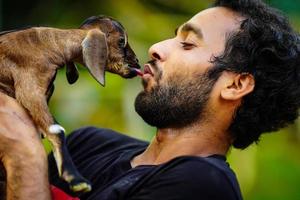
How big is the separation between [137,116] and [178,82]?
1.85 metres

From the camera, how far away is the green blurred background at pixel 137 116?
4.28 meters

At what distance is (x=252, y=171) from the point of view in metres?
4.30

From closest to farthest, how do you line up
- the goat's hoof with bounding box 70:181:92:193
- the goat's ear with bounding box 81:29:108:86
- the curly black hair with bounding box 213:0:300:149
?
the goat's hoof with bounding box 70:181:92:193
the goat's ear with bounding box 81:29:108:86
the curly black hair with bounding box 213:0:300:149

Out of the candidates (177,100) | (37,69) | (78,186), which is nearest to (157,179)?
(78,186)

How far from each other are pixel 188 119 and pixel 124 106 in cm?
Result: 189

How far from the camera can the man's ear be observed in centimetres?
246

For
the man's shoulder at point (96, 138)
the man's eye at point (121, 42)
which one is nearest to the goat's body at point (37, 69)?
the man's eye at point (121, 42)

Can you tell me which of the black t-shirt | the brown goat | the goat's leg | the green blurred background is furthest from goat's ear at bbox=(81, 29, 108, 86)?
the green blurred background

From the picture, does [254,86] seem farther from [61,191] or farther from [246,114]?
[61,191]

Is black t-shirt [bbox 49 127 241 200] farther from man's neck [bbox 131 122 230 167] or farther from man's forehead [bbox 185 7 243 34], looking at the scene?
man's forehead [bbox 185 7 243 34]

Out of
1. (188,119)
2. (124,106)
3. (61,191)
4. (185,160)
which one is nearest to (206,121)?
A: (188,119)

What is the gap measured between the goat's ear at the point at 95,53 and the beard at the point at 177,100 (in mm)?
201

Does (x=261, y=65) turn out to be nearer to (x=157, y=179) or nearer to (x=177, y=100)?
(x=177, y=100)

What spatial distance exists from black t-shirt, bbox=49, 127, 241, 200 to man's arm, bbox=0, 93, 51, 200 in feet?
0.54
